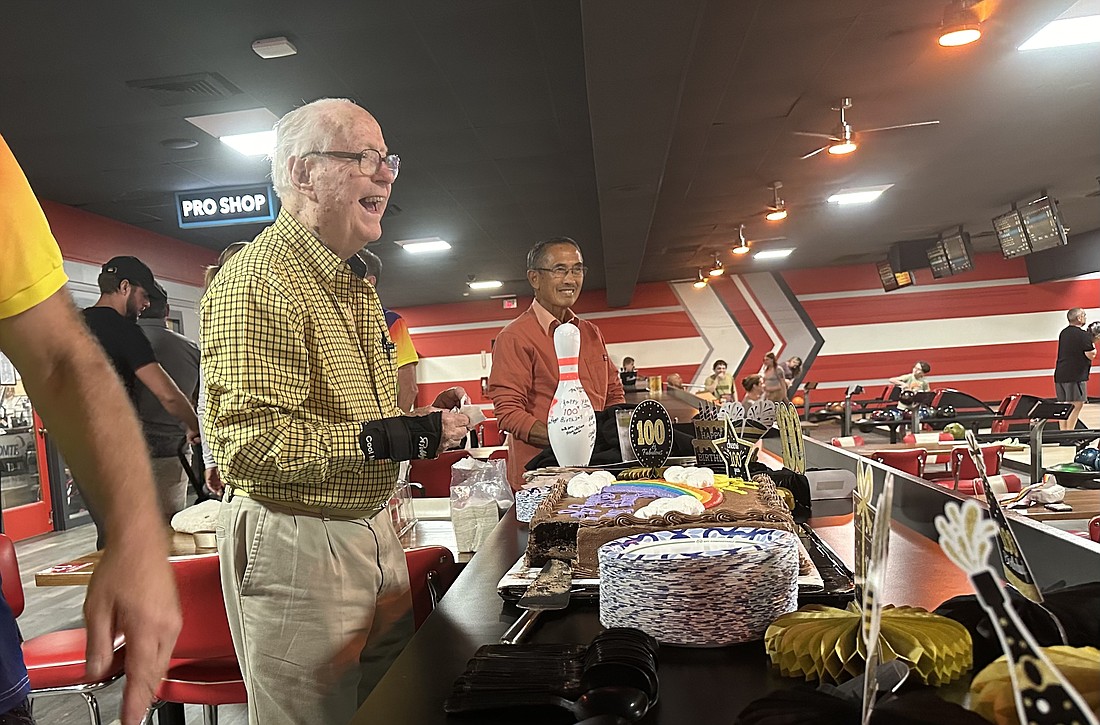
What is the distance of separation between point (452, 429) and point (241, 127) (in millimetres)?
4833

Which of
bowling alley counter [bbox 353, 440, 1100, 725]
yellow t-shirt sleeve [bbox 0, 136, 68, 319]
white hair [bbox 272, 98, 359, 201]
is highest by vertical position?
white hair [bbox 272, 98, 359, 201]

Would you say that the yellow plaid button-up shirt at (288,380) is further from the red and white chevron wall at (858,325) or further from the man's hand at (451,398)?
the red and white chevron wall at (858,325)

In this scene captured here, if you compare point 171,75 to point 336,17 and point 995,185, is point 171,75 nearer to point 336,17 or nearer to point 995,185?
point 336,17

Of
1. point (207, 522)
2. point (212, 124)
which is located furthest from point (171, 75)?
point (207, 522)

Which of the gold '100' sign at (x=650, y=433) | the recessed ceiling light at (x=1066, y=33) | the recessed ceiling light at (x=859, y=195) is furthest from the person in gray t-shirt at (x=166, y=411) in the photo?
the recessed ceiling light at (x=859, y=195)

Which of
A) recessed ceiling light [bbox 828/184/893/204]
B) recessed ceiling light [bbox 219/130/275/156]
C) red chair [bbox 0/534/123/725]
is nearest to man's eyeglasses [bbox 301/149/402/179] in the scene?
red chair [bbox 0/534/123/725]

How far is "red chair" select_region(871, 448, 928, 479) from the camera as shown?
4566 mm

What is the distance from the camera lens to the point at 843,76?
5633 mm

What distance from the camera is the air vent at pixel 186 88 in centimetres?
484

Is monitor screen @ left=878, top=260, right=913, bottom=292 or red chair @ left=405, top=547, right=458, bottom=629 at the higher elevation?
monitor screen @ left=878, top=260, right=913, bottom=292

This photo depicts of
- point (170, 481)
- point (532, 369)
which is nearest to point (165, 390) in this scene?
point (170, 481)

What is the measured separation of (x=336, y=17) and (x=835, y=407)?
9.81 meters

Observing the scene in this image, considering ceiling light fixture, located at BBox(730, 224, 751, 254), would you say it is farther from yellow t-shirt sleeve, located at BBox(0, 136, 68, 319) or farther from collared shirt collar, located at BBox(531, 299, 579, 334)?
yellow t-shirt sleeve, located at BBox(0, 136, 68, 319)

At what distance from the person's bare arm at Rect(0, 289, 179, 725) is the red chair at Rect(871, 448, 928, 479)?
424 centimetres
